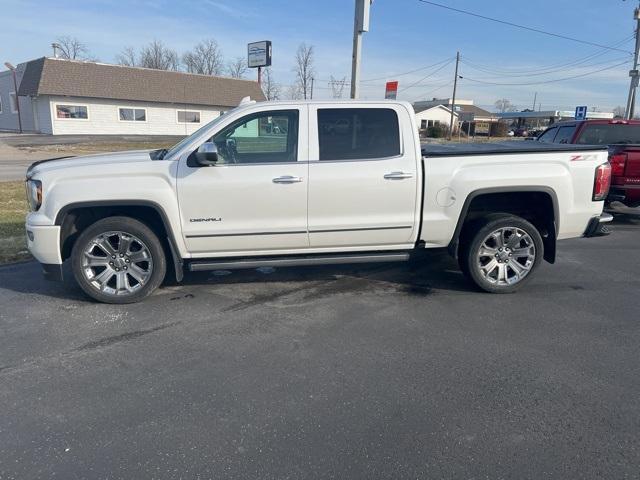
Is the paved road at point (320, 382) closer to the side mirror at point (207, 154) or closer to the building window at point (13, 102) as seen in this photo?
the side mirror at point (207, 154)

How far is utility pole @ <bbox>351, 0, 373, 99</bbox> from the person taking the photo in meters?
11.8

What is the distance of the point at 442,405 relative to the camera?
125 inches

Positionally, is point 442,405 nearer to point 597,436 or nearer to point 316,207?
point 597,436

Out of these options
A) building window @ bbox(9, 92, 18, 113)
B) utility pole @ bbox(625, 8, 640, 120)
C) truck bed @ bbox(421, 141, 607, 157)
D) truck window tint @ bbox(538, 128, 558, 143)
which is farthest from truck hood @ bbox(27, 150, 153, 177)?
building window @ bbox(9, 92, 18, 113)

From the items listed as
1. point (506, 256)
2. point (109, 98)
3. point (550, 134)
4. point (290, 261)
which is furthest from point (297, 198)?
point (109, 98)

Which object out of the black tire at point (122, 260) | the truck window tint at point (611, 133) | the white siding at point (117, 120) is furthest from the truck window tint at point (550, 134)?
the white siding at point (117, 120)

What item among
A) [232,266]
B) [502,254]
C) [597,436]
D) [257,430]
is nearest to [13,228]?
[232,266]

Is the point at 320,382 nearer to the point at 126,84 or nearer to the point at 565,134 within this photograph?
the point at 565,134

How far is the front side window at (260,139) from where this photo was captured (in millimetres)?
4770

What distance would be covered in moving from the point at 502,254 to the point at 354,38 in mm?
8772

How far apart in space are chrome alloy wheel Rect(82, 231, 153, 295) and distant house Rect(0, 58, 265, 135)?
3344 centimetres

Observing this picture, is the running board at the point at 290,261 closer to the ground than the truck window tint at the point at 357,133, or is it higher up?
closer to the ground

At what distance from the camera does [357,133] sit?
4.95m

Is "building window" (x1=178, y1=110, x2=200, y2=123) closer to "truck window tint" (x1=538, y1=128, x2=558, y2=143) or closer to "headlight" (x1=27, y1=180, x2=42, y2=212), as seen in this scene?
"truck window tint" (x1=538, y1=128, x2=558, y2=143)
